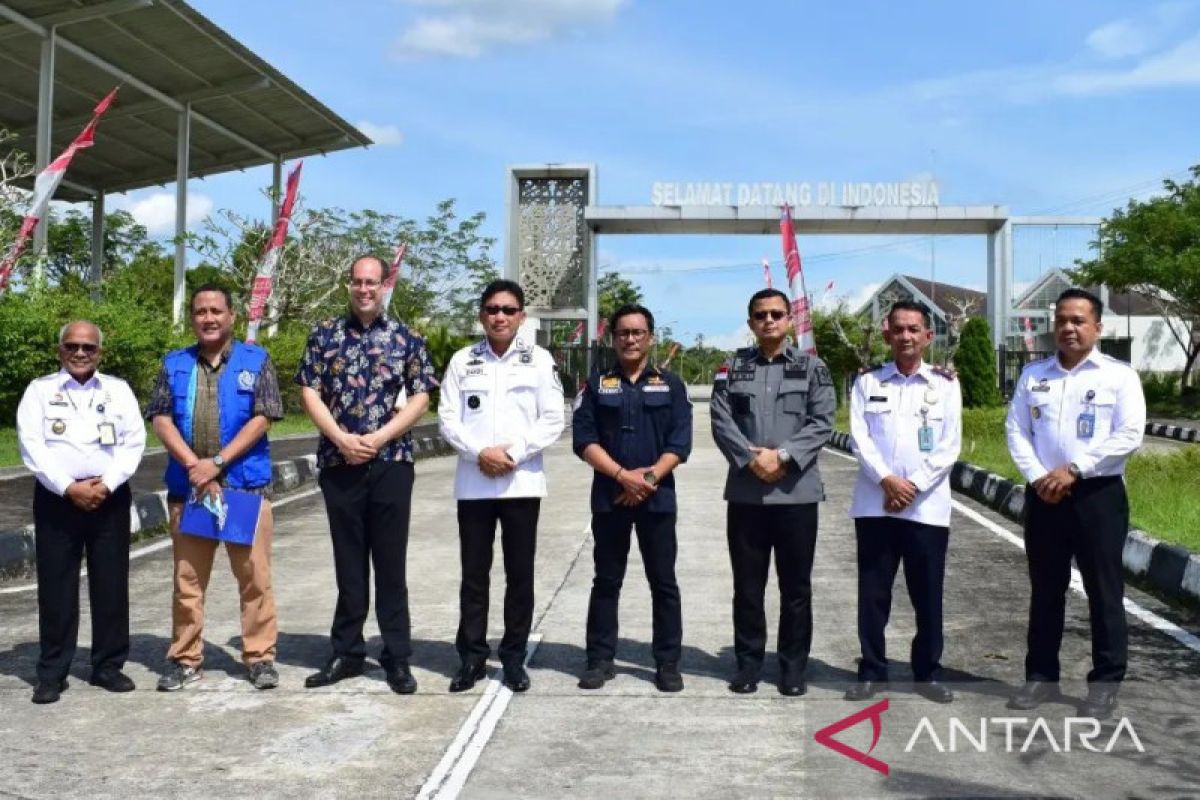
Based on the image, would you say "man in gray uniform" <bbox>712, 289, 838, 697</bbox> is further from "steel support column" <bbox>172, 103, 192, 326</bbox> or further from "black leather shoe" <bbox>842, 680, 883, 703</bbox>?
"steel support column" <bbox>172, 103, 192, 326</bbox>

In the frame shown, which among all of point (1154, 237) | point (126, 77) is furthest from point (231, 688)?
point (1154, 237)

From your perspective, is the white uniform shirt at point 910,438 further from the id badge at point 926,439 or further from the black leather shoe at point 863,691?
the black leather shoe at point 863,691

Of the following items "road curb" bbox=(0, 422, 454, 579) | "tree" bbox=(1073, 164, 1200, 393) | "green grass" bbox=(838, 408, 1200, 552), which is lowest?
"road curb" bbox=(0, 422, 454, 579)

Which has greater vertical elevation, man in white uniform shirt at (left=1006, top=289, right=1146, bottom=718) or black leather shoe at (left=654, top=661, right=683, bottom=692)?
man in white uniform shirt at (left=1006, top=289, right=1146, bottom=718)

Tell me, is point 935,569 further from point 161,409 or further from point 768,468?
point 161,409

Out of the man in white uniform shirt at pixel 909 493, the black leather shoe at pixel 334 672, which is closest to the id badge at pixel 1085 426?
the man in white uniform shirt at pixel 909 493

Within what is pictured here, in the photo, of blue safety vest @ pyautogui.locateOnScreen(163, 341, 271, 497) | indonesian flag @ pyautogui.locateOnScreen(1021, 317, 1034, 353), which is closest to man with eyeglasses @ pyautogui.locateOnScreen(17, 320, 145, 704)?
blue safety vest @ pyautogui.locateOnScreen(163, 341, 271, 497)

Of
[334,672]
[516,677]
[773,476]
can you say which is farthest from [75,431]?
Result: [773,476]

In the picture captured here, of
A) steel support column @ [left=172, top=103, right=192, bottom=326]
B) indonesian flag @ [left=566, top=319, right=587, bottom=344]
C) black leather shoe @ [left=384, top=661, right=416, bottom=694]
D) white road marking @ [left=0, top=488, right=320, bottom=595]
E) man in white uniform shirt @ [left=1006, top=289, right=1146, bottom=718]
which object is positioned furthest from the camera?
indonesian flag @ [left=566, top=319, right=587, bottom=344]

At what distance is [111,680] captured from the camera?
17.5ft

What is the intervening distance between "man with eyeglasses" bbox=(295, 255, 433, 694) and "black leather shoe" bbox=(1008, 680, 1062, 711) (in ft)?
8.23

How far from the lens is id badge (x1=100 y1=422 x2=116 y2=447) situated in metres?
5.34

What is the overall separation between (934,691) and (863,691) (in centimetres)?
29

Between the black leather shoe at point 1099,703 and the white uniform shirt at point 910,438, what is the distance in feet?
2.86
